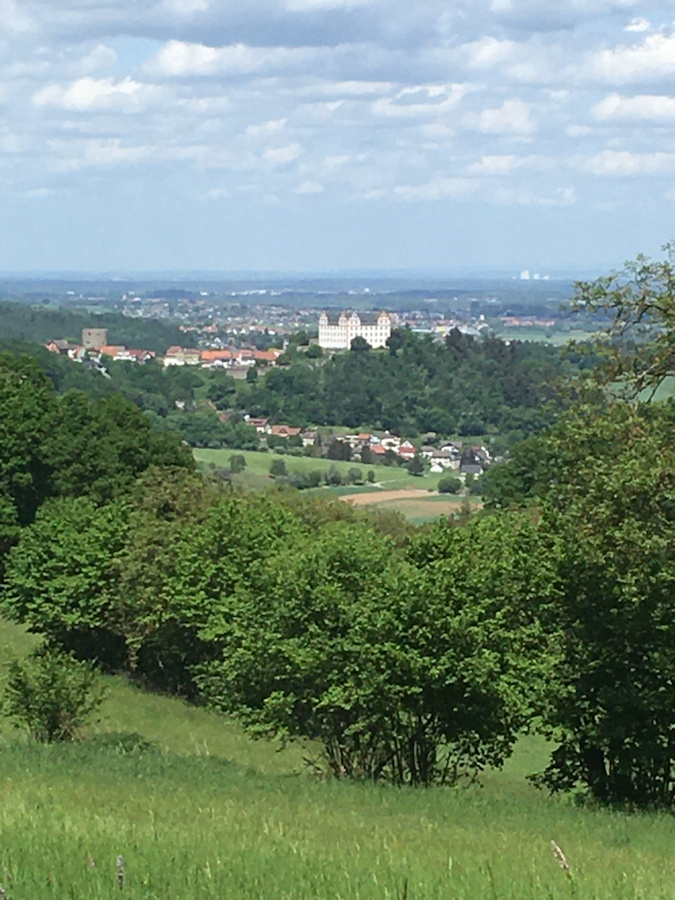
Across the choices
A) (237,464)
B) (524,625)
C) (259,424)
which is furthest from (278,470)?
(524,625)

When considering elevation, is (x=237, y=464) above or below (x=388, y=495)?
above

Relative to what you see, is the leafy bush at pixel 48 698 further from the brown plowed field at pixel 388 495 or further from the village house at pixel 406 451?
the village house at pixel 406 451

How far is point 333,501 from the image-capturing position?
157 feet

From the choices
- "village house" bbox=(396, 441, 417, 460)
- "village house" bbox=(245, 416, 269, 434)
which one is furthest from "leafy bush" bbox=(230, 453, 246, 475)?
"village house" bbox=(245, 416, 269, 434)

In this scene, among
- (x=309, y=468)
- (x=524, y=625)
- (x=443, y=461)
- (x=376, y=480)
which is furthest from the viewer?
(x=443, y=461)

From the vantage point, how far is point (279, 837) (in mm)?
10539

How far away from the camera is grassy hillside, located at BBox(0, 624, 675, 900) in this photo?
7.71 metres

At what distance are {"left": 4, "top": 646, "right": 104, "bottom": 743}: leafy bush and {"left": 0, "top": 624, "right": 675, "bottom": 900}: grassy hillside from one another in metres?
1.85

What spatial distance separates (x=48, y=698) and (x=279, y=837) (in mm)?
13908

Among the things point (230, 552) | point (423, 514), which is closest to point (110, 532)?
point (230, 552)

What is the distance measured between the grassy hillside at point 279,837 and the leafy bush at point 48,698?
1.85m

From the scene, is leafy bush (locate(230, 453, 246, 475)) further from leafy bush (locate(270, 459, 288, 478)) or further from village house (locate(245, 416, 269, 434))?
village house (locate(245, 416, 269, 434))

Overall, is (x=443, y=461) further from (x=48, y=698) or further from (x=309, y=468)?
(x=48, y=698)

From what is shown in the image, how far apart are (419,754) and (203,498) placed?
69.6ft
